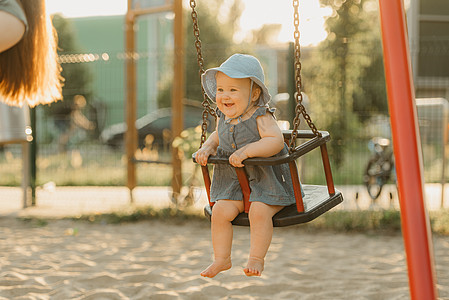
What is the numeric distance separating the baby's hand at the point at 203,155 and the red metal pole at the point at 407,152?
0.73 meters

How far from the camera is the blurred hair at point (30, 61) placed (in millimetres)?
2887

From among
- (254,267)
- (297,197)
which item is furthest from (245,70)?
(254,267)

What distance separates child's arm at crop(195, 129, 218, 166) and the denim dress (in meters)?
0.04

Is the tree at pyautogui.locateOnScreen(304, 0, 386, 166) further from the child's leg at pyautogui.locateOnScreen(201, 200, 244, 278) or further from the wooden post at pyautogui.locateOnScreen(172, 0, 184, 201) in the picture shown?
the child's leg at pyautogui.locateOnScreen(201, 200, 244, 278)

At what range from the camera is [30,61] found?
293 centimetres

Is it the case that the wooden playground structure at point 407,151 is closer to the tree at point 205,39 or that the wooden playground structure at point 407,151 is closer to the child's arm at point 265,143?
the child's arm at point 265,143

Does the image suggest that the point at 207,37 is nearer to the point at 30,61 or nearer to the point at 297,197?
the point at 30,61

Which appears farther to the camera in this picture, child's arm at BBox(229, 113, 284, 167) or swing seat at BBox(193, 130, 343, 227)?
child's arm at BBox(229, 113, 284, 167)

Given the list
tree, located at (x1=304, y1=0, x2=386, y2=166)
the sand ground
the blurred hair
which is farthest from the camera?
tree, located at (x1=304, y1=0, x2=386, y2=166)

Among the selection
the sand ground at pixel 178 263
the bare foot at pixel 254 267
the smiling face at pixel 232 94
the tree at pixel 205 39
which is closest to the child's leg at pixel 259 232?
the bare foot at pixel 254 267

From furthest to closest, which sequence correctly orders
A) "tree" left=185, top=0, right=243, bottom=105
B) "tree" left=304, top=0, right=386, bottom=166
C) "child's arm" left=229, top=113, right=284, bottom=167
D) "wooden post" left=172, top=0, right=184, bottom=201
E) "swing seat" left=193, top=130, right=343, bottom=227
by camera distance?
1. "tree" left=185, top=0, right=243, bottom=105
2. "tree" left=304, top=0, right=386, bottom=166
3. "wooden post" left=172, top=0, right=184, bottom=201
4. "child's arm" left=229, top=113, right=284, bottom=167
5. "swing seat" left=193, top=130, right=343, bottom=227

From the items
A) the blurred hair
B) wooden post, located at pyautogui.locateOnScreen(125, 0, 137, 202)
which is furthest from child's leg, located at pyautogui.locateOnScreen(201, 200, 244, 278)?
wooden post, located at pyautogui.locateOnScreen(125, 0, 137, 202)

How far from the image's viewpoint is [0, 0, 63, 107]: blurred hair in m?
2.89

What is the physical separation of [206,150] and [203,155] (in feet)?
0.30
